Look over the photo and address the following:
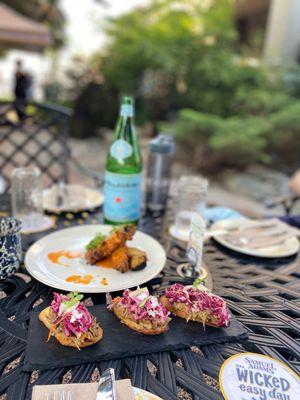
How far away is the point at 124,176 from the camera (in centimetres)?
125

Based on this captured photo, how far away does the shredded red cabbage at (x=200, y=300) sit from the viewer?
2.58 feet

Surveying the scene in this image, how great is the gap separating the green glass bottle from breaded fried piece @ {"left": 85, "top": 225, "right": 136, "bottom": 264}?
0.23 m

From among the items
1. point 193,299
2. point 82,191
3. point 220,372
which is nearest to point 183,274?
point 193,299

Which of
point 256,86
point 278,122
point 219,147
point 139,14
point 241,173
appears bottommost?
point 241,173

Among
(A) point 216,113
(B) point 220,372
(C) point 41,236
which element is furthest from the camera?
(A) point 216,113

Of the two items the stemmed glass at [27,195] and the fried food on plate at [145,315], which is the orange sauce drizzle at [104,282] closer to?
the fried food on plate at [145,315]

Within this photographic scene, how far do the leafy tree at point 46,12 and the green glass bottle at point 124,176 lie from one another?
9.31 m

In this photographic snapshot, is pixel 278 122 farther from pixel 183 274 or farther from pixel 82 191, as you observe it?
pixel 183 274

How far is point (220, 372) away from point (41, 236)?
31.1 inches

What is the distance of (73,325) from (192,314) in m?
0.27

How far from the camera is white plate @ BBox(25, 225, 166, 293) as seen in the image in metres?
0.91

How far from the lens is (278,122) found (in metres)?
4.86

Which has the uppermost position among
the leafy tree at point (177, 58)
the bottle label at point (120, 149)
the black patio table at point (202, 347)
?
the leafy tree at point (177, 58)

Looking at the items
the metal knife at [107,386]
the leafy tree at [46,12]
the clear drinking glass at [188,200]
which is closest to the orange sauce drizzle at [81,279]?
the metal knife at [107,386]
